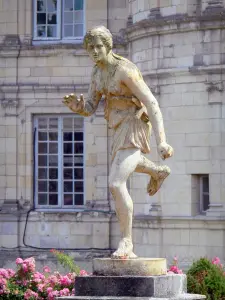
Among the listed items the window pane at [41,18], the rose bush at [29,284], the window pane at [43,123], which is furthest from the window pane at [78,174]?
the rose bush at [29,284]

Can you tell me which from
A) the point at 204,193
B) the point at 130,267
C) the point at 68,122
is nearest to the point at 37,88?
the point at 68,122

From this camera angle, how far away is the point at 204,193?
26.1 metres

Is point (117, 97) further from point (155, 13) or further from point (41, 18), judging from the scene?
point (41, 18)

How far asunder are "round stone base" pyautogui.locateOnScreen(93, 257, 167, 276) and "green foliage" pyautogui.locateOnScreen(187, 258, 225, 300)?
13.7 feet

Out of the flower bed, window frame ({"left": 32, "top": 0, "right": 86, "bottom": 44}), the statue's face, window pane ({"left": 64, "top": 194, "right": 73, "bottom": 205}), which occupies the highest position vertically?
window frame ({"left": 32, "top": 0, "right": 86, "bottom": 44})

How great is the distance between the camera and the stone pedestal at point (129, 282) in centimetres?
1416

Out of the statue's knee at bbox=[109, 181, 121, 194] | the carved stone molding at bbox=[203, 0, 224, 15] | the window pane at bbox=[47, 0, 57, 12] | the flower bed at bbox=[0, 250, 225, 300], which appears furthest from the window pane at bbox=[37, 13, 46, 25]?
the statue's knee at bbox=[109, 181, 121, 194]

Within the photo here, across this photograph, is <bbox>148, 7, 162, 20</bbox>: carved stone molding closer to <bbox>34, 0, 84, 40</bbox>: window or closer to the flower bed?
<bbox>34, 0, 84, 40</bbox>: window

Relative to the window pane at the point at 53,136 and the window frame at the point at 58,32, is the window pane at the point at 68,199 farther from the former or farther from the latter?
the window frame at the point at 58,32

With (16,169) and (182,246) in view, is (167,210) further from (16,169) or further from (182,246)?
(16,169)

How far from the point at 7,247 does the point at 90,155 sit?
8.04ft

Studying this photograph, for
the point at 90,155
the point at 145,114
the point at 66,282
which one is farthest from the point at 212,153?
the point at 145,114

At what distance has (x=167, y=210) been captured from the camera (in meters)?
26.0

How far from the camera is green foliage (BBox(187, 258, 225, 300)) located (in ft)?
60.8
